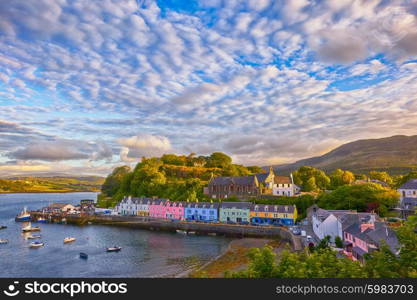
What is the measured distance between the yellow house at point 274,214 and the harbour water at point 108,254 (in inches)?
468

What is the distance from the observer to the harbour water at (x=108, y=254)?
32.7 m

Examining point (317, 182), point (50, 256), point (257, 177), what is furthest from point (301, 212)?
point (50, 256)

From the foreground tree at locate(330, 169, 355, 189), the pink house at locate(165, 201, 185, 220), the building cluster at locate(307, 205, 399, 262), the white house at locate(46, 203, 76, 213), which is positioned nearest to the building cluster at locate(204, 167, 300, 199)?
the pink house at locate(165, 201, 185, 220)

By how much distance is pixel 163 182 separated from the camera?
8600cm

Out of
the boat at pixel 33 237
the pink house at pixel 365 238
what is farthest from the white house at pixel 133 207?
the pink house at pixel 365 238

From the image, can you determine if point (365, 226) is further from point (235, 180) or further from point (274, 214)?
point (235, 180)

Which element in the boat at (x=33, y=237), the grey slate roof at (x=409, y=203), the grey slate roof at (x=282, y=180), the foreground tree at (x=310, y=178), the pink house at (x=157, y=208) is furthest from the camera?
the foreground tree at (x=310, y=178)

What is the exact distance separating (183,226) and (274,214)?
18.5m

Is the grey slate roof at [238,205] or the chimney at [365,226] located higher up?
the grey slate roof at [238,205]

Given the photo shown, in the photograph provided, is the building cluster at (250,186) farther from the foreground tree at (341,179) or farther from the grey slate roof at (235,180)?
the foreground tree at (341,179)

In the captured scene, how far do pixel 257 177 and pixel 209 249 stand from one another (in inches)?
1480

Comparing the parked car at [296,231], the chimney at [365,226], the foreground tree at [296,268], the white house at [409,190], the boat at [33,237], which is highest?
the white house at [409,190]

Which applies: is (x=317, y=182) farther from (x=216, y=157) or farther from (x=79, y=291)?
(x=79, y=291)

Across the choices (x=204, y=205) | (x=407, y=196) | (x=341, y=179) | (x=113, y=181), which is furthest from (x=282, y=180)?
(x=113, y=181)
